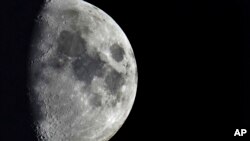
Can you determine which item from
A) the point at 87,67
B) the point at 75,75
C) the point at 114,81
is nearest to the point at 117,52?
the point at 114,81

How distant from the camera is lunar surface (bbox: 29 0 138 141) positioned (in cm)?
679

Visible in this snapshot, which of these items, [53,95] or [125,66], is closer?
[53,95]

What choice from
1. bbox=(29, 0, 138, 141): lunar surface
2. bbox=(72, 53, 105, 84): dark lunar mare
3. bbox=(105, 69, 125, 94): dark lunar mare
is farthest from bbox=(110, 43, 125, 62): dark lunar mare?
bbox=(72, 53, 105, 84): dark lunar mare

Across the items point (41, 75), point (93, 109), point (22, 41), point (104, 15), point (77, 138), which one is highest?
point (104, 15)

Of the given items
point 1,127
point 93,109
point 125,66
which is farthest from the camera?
point 125,66

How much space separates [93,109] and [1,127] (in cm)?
135

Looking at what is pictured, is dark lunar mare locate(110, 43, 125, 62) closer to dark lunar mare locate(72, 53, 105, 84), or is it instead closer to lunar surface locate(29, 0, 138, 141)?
lunar surface locate(29, 0, 138, 141)

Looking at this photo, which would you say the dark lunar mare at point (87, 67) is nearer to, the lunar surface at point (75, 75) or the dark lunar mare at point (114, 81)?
the lunar surface at point (75, 75)

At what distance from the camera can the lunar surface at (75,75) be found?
22.3ft

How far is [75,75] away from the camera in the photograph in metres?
6.88

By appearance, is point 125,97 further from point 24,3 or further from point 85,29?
point 24,3

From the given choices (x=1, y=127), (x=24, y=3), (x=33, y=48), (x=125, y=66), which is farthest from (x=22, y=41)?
(x=125, y=66)

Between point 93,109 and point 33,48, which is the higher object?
point 33,48

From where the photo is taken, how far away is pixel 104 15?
7961 mm
